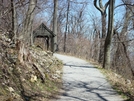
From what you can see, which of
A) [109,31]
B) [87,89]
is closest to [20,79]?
[87,89]

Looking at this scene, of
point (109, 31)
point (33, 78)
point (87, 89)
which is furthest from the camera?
point (109, 31)

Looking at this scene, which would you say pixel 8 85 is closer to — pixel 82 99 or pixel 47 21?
pixel 82 99

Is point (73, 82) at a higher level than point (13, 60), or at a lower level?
lower

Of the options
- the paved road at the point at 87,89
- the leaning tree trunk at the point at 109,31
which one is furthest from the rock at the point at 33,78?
the leaning tree trunk at the point at 109,31

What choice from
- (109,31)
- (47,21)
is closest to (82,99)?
(109,31)

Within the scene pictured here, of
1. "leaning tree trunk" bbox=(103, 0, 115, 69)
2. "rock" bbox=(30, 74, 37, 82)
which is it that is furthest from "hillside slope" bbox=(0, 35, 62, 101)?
"leaning tree trunk" bbox=(103, 0, 115, 69)

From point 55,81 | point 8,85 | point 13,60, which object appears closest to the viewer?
point 8,85

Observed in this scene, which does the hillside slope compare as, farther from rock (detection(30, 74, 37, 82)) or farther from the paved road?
the paved road

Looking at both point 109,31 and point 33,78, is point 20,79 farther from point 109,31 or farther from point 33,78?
point 109,31

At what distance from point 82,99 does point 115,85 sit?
9.73 ft

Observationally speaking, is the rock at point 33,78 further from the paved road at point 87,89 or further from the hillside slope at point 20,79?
the paved road at point 87,89

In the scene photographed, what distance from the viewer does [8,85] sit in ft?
→ 22.6

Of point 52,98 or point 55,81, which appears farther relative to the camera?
point 55,81

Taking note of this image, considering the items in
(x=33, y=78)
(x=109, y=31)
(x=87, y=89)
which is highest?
(x=109, y=31)
